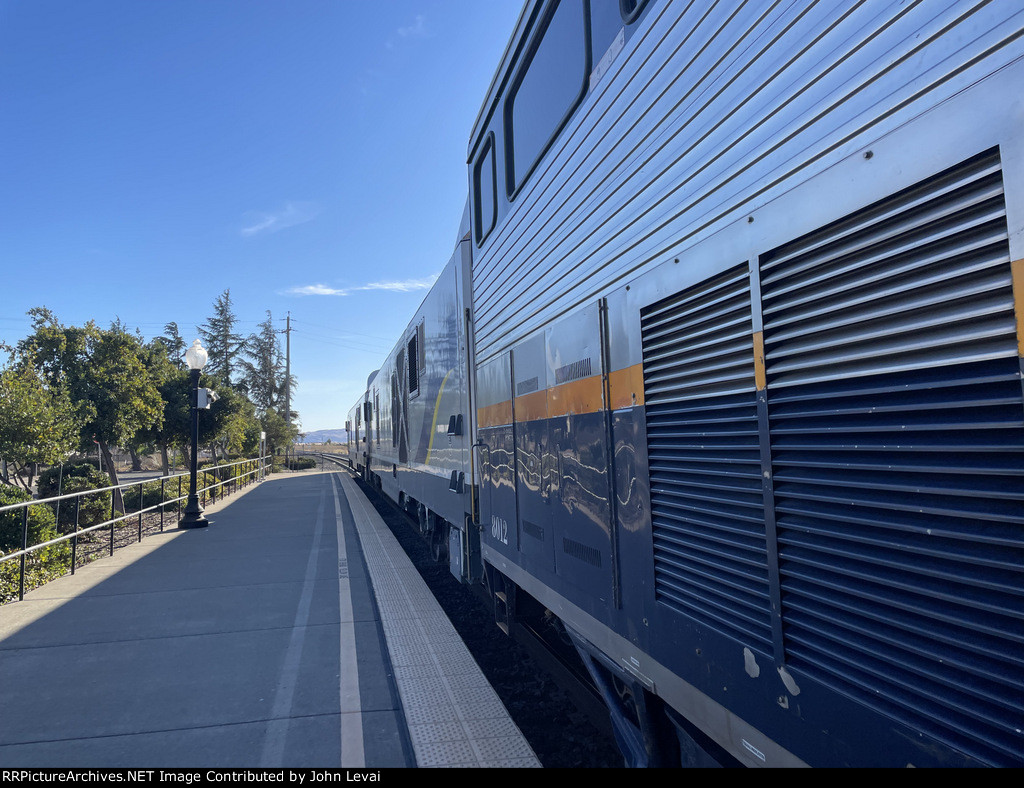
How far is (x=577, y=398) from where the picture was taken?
3.13m

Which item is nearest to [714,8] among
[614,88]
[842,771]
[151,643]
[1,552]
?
[614,88]

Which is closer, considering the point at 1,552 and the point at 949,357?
the point at 949,357

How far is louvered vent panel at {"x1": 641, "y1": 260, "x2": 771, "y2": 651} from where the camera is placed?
6.25 feet

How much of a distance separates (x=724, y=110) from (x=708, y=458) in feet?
3.62

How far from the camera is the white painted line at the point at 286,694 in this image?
135 inches

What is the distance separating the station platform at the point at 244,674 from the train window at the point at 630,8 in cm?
344

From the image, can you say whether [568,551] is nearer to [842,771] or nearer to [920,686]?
[842,771]

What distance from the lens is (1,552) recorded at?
8.31 meters

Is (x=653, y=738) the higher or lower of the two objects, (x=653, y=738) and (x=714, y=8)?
the lower

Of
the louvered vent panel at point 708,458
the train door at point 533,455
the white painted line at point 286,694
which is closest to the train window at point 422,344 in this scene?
the white painted line at point 286,694

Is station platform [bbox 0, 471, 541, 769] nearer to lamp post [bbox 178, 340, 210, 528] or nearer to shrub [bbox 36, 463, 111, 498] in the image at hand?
lamp post [bbox 178, 340, 210, 528]

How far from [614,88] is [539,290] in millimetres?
1250

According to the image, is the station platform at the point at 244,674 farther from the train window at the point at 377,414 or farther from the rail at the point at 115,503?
the train window at the point at 377,414

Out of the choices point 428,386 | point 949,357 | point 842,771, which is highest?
point 428,386
